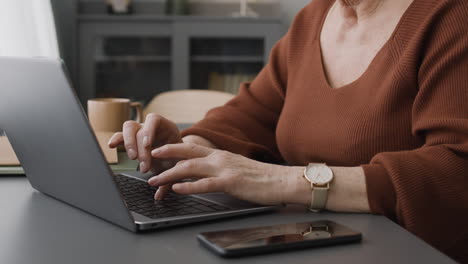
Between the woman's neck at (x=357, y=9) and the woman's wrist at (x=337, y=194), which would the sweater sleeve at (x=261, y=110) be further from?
the woman's wrist at (x=337, y=194)

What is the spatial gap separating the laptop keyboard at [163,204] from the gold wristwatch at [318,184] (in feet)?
0.40

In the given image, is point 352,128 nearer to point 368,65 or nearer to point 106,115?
point 368,65

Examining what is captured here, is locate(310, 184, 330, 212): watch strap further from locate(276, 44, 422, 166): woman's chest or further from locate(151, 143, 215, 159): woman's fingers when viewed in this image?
locate(276, 44, 422, 166): woman's chest

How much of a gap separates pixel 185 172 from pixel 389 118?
415mm

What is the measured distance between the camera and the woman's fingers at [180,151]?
87cm

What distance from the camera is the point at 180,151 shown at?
880 mm

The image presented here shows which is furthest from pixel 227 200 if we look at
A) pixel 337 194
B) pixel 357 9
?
pixel 357 9

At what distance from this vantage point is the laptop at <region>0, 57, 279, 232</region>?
0.67m

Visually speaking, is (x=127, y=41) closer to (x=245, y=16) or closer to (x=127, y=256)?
(x=245, y=16)

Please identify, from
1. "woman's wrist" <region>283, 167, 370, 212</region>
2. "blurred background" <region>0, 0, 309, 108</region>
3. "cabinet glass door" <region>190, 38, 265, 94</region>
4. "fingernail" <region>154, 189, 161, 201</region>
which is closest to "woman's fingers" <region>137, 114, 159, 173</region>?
"fingernail" <region>154, 189, 161, 201</region>

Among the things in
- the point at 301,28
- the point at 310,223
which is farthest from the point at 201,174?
the point at 301,28

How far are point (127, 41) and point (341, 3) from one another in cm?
323

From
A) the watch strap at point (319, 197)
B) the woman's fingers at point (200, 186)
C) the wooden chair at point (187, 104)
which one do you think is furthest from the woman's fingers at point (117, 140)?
the wooden chair at point (187, 104)

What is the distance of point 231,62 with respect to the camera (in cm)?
439
